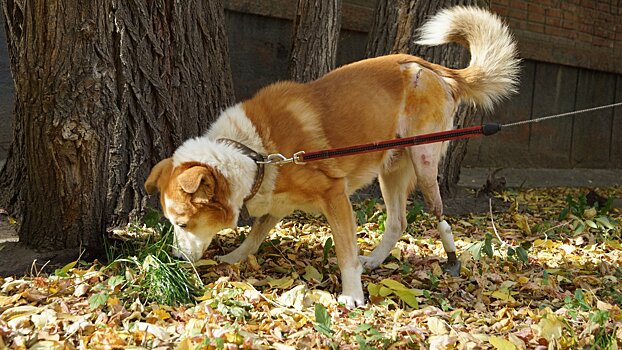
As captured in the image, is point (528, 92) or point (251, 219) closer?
point (251, 219)

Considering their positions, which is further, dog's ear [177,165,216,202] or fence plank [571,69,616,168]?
fence plank [571,69,616,168]

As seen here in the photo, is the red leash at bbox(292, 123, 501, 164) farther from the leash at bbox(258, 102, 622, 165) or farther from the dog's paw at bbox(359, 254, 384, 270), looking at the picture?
the dog's paw at bbox(359, 254, 384, 270)

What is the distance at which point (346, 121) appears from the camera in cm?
363

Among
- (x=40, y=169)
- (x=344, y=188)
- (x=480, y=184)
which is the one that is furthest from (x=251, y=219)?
(x=480, y=184)

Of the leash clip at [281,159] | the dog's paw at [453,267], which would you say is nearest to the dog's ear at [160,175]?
the leash clip at [281,159]

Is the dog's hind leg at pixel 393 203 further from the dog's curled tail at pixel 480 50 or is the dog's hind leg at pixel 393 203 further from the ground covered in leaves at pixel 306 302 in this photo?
the dog's curled tail at pixel 480 50

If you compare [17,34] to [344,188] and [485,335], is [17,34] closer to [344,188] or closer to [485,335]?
[344,188]

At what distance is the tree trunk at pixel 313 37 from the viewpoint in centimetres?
514

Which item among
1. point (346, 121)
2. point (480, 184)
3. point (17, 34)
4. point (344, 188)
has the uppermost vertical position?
point (17, 34)

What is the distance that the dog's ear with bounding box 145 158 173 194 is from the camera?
3.28m

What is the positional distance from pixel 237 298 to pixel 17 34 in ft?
6.55

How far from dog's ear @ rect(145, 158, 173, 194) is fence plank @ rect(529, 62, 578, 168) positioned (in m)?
7.38

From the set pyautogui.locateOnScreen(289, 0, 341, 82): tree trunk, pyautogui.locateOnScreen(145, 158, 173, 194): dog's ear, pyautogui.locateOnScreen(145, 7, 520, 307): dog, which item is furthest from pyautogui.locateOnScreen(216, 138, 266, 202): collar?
pyautogui.locateOnScreen(289, 0, 341, 82): tree trunk

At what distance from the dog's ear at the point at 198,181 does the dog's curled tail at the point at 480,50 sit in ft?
5.90
